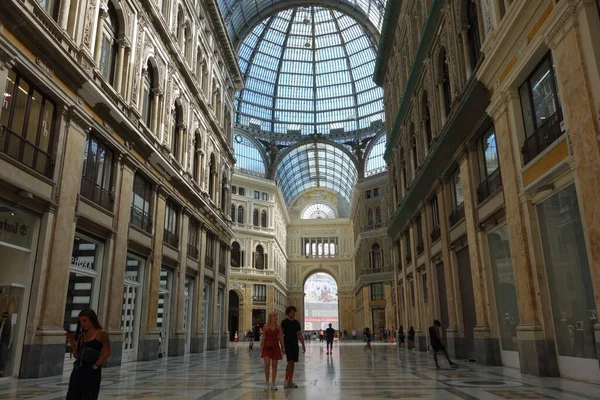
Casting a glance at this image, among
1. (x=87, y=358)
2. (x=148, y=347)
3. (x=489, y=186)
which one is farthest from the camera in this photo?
(x=148, y=347)

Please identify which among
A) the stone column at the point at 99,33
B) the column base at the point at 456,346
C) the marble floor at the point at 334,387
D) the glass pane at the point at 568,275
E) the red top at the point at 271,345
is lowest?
the marble floor at the point at 334,387

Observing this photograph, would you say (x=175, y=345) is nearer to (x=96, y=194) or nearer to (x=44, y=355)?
(x=96, y=194)

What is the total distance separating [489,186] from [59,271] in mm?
11851

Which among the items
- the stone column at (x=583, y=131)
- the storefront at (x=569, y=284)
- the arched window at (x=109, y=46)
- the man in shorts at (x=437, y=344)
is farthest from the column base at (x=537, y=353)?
the arched window at (x=109, y=46)

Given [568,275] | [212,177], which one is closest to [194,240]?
[212,177]

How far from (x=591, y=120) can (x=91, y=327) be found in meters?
8.09

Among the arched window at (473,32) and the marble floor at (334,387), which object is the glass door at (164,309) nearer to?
the marble floor at (334,387)

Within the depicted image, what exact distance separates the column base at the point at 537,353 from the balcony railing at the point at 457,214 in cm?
645

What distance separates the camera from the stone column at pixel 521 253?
388 inches

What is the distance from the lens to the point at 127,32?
619 inches

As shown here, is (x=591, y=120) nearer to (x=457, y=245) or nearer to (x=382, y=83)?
(x=457, y=245)

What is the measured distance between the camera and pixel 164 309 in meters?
20.4

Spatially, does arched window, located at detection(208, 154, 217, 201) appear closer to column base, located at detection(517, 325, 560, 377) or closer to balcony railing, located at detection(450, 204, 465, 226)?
balcony railing, located at detection(450, 204, 465, 226)

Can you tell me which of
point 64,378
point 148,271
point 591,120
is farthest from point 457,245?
point 64,378
